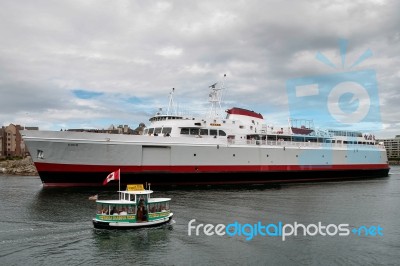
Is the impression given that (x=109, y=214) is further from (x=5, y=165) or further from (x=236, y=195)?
(x=5, y=165)

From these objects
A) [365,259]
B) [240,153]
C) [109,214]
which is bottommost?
[365,259]

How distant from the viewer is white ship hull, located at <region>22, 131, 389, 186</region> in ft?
113

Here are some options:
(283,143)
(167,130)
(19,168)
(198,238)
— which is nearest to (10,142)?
(19,168)

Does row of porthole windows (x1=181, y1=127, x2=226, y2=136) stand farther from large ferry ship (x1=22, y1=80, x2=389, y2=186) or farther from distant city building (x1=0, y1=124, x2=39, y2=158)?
distant city building (x1=0, y1=124, x2=39, y2=158)

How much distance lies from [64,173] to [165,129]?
471 inches

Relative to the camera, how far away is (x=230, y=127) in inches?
1743

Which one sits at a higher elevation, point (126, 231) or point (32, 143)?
point (32, 143)

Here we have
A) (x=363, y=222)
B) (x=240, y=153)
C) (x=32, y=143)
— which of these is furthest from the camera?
(x=240, y=153)

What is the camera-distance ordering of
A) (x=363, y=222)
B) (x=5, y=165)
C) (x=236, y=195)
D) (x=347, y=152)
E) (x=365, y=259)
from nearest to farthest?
(x=365, y=259) → (x=363, y=222) → (x=236, y=195) → (x=347, y=152) → (x=5, y=165)

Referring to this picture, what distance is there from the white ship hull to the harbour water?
669cm

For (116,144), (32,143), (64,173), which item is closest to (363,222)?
(116,144)

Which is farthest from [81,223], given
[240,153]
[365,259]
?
[240,153]

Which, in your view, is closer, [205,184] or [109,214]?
[109,214]

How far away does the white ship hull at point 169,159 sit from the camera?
34.5m
